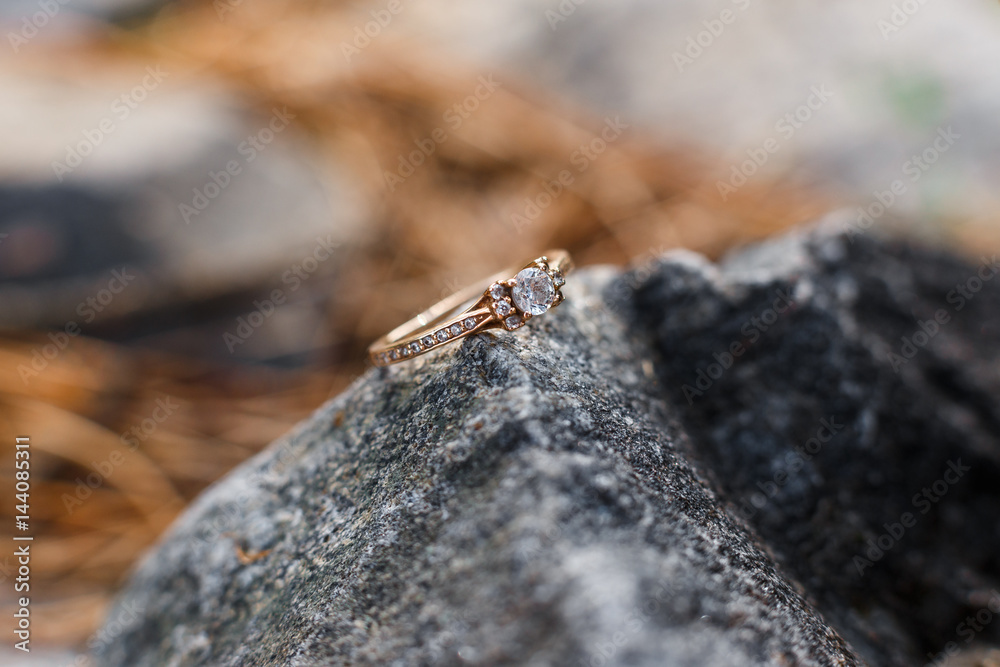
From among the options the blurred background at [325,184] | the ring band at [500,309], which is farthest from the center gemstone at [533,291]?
the blurred background at [325,184]

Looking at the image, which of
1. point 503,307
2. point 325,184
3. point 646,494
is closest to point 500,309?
point 503,307

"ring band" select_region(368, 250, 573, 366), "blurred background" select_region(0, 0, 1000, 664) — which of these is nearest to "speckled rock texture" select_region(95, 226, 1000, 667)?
"ring band" select_region(368, 250, 573, 366)

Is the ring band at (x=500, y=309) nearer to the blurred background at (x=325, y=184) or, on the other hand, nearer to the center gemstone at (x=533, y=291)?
the center gemstone at (x=533, y=291)

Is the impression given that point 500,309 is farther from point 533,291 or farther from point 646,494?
point 646,494

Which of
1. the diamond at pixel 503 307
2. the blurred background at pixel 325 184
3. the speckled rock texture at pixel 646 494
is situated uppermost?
the blurred background at pixel 325 184

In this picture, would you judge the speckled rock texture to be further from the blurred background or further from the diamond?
the blurred background
